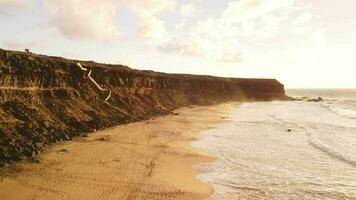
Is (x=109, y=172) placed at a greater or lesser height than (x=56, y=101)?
lesser

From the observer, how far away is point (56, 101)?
19.7 meters

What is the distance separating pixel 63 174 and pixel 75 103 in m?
10.1

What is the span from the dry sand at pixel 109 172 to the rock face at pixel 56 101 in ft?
3.10

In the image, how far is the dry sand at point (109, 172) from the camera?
33.8 feet

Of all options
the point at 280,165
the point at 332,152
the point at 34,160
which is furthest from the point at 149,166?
the point at 332,152

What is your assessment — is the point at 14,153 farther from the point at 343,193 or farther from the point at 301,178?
the point at 343,193

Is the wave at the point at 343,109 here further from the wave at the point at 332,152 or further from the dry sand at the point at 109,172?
the dry sand at the point at 109,172

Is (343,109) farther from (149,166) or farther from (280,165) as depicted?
(149,166)

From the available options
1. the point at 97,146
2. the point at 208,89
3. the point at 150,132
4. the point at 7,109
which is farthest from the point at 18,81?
the point at 208,89

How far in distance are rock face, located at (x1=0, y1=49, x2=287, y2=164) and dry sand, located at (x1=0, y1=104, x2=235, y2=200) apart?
0.95 metres

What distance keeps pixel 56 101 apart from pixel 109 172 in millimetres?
8818

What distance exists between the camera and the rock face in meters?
14.6

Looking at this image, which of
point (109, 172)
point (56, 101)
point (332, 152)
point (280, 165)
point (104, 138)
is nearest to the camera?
point (109, 172)

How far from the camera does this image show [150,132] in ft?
69.5
